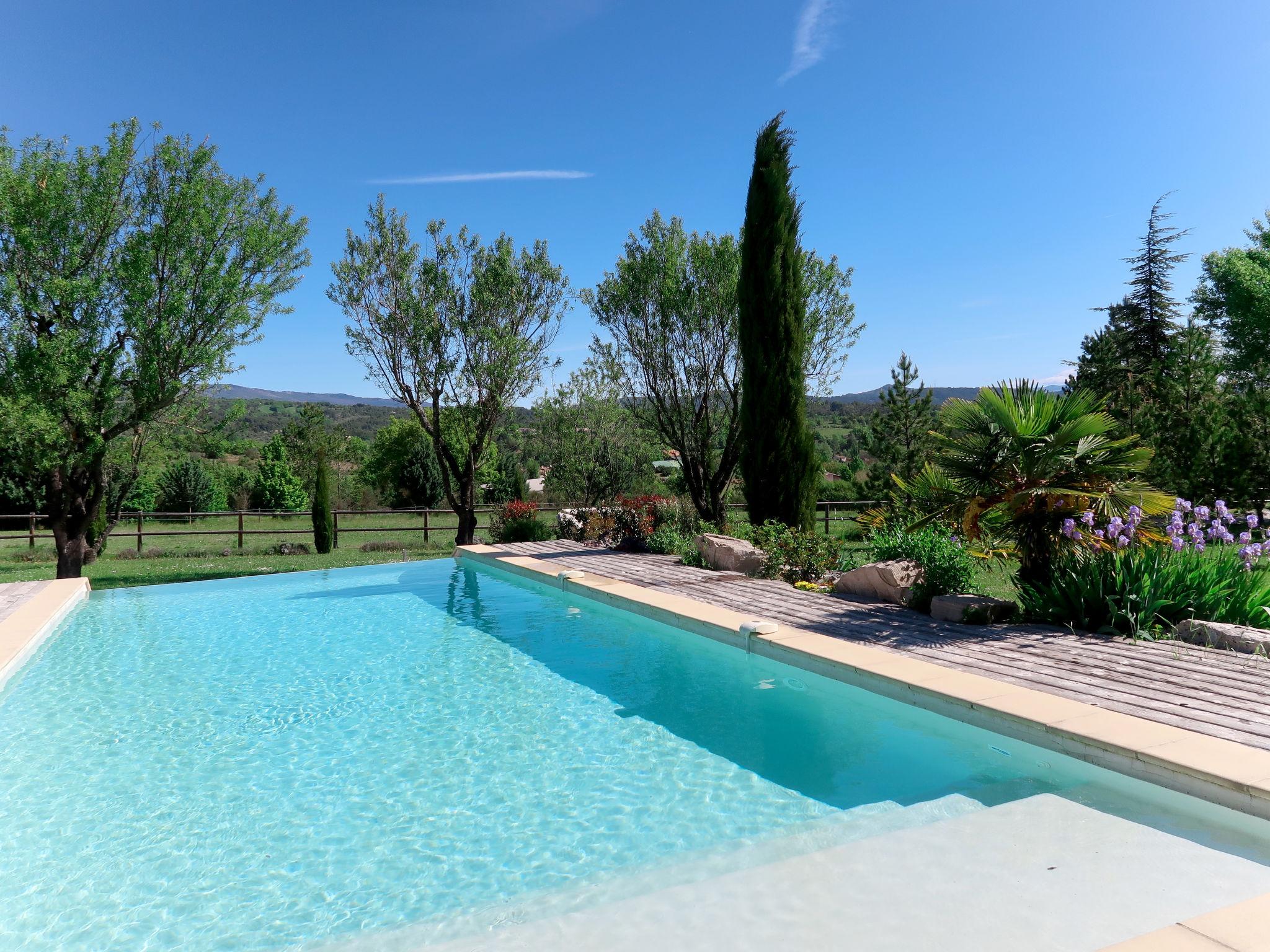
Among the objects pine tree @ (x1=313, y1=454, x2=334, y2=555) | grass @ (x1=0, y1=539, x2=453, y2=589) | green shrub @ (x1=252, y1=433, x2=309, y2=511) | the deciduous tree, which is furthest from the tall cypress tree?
green shrub @ (x1=252, y1=433, x2=309, y2=511)

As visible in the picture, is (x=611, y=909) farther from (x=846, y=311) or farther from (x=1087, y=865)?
(x=846, y=311)

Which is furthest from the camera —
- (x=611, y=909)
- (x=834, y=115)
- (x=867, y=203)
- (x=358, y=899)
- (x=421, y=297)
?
(x=421, y=297)

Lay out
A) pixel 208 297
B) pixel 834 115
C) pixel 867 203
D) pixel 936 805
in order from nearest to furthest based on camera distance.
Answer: pixel 936 805 → pixel 208 297 → pixel 834 115 → pixel 867 203

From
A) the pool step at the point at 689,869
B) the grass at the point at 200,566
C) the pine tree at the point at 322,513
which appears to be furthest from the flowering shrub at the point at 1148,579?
the pine tree at the point at 322,513

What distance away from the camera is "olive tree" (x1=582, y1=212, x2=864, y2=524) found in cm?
1484

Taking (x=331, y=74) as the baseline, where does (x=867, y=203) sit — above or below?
below

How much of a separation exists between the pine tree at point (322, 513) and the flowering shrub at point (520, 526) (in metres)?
4.09

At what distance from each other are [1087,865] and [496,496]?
2855cm

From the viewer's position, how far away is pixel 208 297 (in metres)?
12.3

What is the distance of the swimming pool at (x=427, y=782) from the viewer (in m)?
3.37

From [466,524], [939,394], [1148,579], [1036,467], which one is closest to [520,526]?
[466,524]

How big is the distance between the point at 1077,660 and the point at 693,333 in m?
10.7

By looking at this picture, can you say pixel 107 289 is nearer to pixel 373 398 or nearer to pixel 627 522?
pixel 373 398

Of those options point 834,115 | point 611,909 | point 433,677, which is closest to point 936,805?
point 611,909
